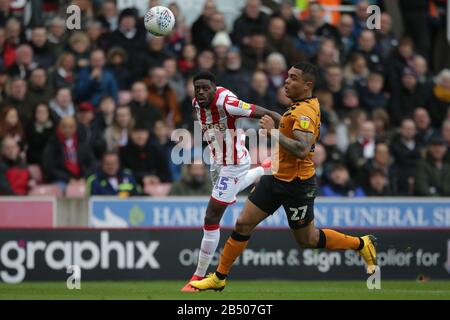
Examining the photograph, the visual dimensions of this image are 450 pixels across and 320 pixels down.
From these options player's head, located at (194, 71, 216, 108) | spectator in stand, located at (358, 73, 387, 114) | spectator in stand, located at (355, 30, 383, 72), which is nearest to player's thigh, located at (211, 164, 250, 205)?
player's head, located at (194, 71, 216, 108)

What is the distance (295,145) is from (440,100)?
9.51 m

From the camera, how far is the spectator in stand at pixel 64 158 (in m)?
17.3

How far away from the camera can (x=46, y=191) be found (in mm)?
17094

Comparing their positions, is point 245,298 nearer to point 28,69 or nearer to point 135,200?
point 135,200

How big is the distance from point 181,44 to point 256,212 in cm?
792

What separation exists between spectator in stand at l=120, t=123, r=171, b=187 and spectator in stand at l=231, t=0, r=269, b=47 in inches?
114

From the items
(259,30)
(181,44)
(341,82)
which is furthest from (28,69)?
(341,82)

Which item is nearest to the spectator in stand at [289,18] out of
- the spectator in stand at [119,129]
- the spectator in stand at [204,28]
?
the spectator in stand at [204,28]

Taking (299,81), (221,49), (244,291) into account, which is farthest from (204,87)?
(221,49)

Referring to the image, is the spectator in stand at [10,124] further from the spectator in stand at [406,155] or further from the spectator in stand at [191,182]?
the spectator in stand at [406,155]

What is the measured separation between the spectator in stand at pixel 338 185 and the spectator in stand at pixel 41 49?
4.85m

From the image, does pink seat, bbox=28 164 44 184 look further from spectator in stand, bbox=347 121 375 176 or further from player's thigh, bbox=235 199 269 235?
player's thigh, bbox=235 199 269 235

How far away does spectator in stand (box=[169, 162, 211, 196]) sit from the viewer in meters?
17.2

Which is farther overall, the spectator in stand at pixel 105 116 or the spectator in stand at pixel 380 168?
the spectator in stand at pixel 380 168
